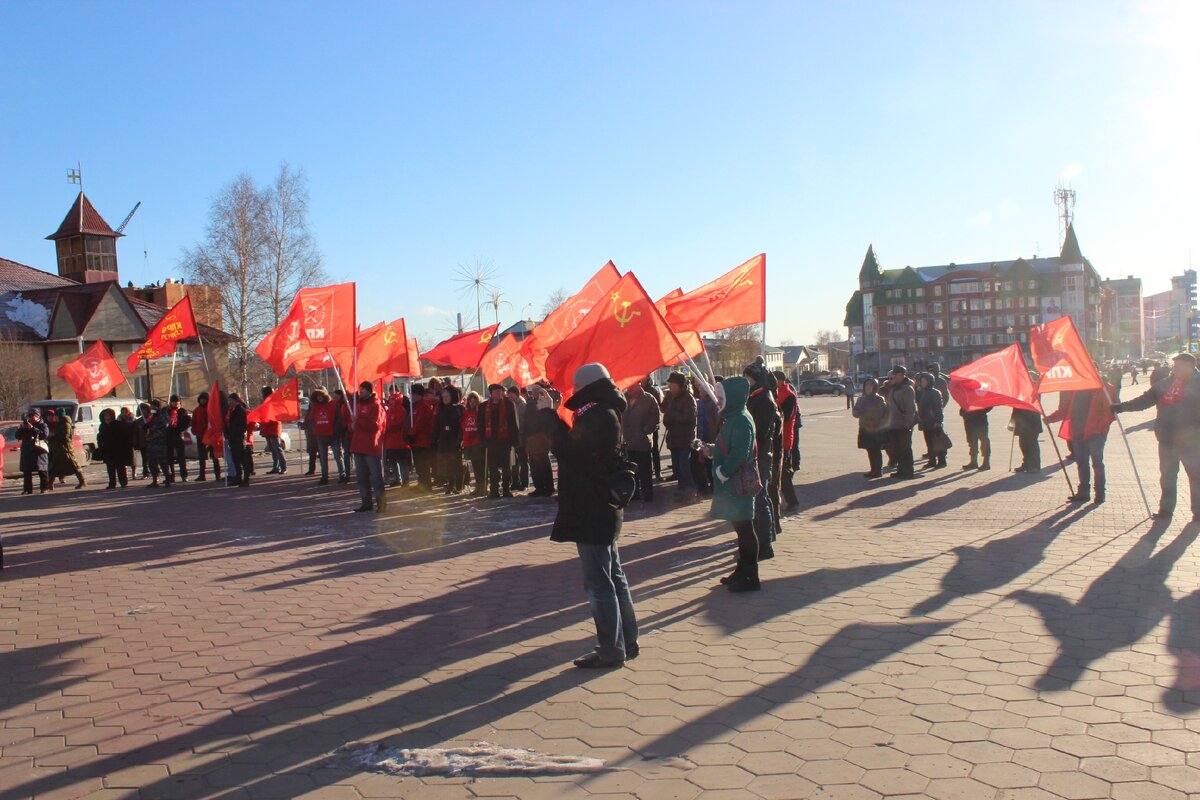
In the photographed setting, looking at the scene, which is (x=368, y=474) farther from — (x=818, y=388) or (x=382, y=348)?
(x=818, y=388)

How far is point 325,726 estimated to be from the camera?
190 inches

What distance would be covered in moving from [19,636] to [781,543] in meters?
6.50

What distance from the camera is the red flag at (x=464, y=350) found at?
61.9ft

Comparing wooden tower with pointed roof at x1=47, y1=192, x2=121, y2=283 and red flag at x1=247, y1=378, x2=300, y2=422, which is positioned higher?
wooden tower with pointed roof at x1=47, y1=192, x2=121, y2=283

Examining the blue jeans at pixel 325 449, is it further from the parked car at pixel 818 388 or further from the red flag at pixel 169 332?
the parked car at pixel 818 388

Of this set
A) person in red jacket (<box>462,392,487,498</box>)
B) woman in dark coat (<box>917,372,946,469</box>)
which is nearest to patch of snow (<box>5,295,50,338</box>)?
person in red jacket (<box>462,392,487,498</box>)

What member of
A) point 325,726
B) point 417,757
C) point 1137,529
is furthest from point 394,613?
point 1137,529

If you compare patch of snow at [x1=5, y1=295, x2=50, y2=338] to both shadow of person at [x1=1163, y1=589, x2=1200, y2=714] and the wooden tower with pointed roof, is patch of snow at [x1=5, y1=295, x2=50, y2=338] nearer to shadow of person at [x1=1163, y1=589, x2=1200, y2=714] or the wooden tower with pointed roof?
the wooden tower with pointed roof

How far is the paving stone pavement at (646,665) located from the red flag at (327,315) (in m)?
4.95

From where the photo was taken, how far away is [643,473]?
43.2 ft

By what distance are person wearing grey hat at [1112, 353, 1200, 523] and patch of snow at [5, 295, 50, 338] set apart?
51.6 metres

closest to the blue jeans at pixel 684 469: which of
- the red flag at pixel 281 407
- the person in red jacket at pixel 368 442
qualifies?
the person in red jacket at pixel 368 442

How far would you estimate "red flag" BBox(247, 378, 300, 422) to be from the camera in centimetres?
1862

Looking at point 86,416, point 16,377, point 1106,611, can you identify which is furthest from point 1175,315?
point 1106,611
